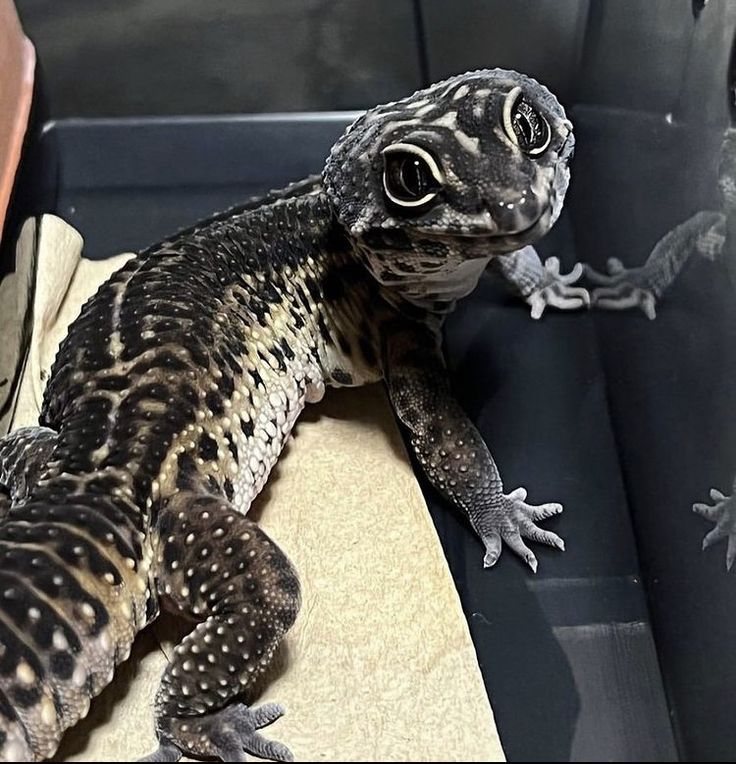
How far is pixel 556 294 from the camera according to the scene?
2.35m

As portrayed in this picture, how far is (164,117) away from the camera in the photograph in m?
2.73

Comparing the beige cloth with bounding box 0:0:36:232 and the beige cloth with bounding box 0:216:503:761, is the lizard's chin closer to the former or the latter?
the beige cloth with bounding box 0:216:503:761

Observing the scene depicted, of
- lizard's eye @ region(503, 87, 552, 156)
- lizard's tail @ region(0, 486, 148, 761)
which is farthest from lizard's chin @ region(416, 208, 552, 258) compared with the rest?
lizard's tail @ region(0, 486, 148, 761)

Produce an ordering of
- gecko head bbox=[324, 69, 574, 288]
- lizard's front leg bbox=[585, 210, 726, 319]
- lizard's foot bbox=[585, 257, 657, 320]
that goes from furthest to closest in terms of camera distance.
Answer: lizard's foot bbox=[585, 257, 657, 320] < lizard's front leg bbox=[585, 210, 726, 319] < gecko head bbox=[324, 69, 574, 288]

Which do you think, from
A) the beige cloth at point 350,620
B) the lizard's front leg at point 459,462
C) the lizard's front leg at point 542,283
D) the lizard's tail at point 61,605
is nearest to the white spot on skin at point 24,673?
the lizard's tail at point 61,605

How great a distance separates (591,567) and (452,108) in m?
0.89

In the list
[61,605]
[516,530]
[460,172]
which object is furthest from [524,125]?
[61,605]

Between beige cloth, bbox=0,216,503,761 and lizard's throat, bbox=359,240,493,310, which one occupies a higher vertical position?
lizard's throat, bbox=359,240,493,310

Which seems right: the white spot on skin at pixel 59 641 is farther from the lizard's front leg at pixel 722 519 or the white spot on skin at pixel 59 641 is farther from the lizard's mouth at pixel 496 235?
the lizard's front leg at pixel 722 519

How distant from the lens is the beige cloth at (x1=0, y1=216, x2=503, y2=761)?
1529 mm

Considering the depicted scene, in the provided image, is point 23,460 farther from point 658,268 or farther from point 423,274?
point 658,268

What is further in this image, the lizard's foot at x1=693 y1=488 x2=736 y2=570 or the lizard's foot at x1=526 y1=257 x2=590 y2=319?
the lizard's foot at x1=526 y1=257 x2=590 y2=319

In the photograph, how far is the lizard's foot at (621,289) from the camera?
2105mm

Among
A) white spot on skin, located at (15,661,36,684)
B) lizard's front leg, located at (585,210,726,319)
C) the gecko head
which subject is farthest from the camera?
lizard's front leg, located at (585,210,726,319)
